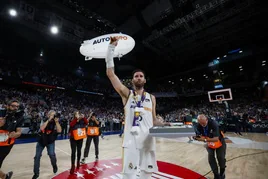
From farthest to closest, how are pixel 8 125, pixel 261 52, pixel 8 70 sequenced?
pixel 8 70 < pixel 261 52 < pixel 8 125

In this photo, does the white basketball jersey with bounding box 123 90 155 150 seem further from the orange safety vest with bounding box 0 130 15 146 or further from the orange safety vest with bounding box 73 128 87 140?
the orange safety vest with bounding box 73 128 87 140

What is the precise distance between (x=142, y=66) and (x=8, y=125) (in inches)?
943

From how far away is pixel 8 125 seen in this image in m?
3.09

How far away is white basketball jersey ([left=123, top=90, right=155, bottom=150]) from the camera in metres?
1.54

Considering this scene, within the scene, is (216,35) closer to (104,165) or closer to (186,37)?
(186,37)

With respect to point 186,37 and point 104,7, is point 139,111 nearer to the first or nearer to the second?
point 104,7

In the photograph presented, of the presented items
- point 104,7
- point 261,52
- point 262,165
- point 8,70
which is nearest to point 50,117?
point 262,165

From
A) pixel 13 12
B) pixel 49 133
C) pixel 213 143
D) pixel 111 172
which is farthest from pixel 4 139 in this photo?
pixel 13 12

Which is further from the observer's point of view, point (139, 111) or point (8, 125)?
point (8, 125)

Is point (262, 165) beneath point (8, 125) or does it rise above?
beneath

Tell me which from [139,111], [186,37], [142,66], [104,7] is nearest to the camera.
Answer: [139,111]

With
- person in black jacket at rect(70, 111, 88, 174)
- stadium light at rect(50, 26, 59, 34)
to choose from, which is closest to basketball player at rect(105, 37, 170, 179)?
person in black jacket at rect(70, 111, 88, 174)

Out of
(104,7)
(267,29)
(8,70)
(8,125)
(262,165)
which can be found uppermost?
(104,7)

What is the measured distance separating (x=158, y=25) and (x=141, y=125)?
16330mm
